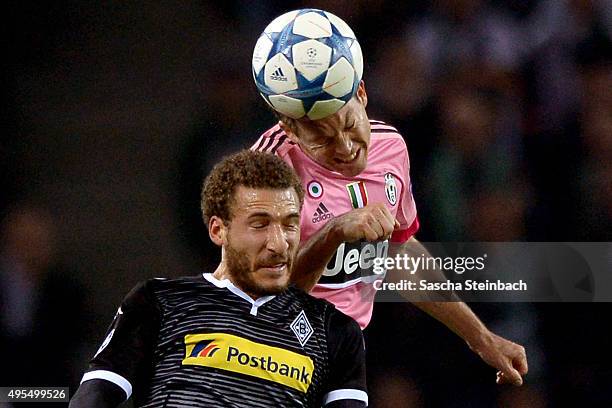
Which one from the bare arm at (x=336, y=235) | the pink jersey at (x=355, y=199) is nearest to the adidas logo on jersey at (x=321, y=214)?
the pink jersey at (x=355, y=199)

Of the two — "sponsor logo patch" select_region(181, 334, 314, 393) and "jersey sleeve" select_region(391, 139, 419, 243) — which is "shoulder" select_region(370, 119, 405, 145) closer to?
"jersey sleeve" select_region(391, 139, 419, 243)

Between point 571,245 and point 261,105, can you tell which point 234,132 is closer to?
point 261,105

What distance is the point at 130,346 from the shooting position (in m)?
2.68

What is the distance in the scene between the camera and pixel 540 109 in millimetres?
4551

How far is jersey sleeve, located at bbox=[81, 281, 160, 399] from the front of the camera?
262cm

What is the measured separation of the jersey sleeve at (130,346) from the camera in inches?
103

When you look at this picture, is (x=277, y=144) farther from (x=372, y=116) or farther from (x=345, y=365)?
(x=345, y=365)

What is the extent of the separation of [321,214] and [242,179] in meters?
0.93

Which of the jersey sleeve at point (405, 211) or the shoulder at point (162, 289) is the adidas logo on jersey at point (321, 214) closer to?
the jersey sleeve at point (405, 211)

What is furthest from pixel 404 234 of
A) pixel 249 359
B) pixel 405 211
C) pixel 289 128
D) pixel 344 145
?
pixel 249 359

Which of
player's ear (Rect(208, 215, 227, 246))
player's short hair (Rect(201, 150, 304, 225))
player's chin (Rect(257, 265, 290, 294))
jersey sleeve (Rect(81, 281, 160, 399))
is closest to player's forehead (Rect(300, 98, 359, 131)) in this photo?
player's short hair (Rect(201, 150, 304, 225))

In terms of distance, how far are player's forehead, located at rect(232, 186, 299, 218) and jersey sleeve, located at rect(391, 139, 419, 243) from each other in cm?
130

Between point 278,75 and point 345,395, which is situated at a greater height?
point 278,75

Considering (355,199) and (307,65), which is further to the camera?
(355,199)
